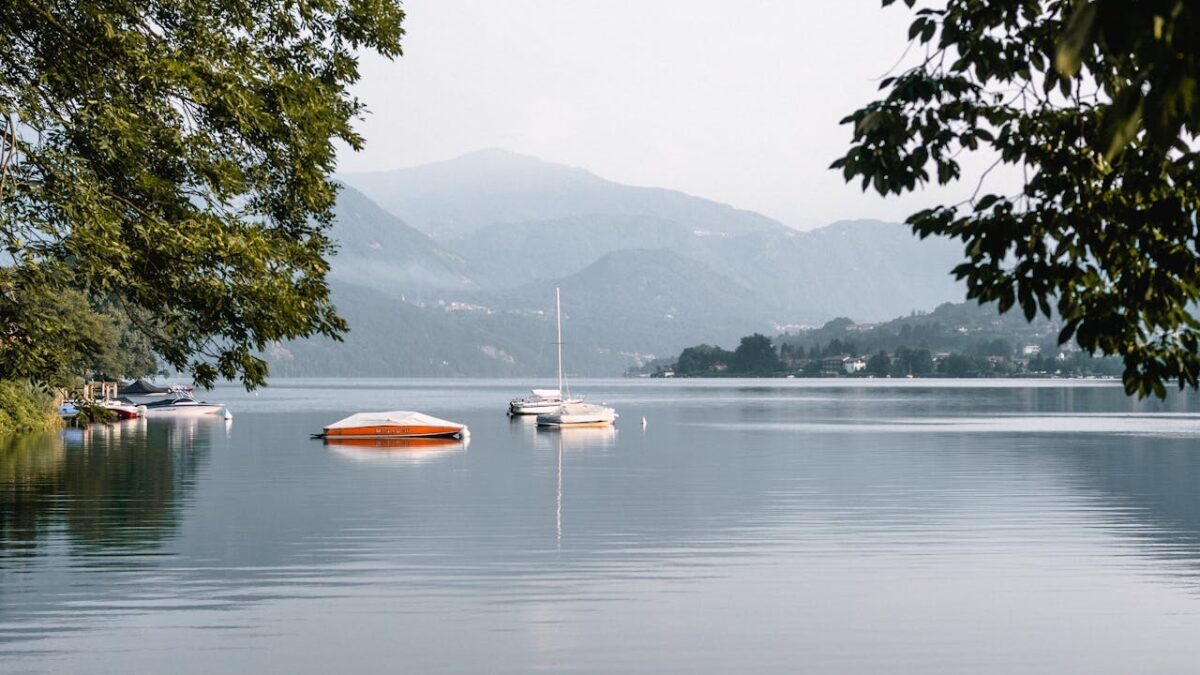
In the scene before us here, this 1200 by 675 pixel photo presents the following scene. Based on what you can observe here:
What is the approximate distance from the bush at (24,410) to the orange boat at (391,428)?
16.7 m

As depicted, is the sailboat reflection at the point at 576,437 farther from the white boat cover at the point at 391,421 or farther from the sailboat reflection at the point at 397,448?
the white boat cover at the point at 391,421

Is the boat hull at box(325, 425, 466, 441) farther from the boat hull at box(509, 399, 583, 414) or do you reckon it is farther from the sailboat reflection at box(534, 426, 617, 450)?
the boat hull at box(509, 399, 583, 414)

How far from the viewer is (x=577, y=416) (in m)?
106

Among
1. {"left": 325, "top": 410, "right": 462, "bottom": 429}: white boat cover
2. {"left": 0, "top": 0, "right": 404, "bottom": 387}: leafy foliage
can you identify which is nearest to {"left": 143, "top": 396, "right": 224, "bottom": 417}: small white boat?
{"left": 325, "top": 410, "right": 462, "bottom": 429}: white boat cover

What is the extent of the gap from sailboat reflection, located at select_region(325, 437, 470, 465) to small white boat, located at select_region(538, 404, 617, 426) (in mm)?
16186

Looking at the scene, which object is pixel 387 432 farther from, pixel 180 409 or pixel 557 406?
pixel 180 409

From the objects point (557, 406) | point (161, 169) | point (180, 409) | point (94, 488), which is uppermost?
point (161, 169)

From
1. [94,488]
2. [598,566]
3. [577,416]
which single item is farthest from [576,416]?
[598,566]

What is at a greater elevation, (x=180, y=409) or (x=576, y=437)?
(x=180, y=409)

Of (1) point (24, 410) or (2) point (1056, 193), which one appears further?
(1) point (24, 410)

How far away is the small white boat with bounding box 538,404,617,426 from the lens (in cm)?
10475

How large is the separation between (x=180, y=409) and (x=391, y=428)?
172 ft

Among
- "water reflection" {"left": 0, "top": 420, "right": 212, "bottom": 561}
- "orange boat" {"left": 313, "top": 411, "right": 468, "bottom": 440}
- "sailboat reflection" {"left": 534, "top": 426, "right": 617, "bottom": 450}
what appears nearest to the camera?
"water reflection" {"left": 0, "top": 420, "right": 212, "bottom": 561}

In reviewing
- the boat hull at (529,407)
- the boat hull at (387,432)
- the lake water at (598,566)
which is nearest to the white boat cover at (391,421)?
the boat hull at (387,432)
